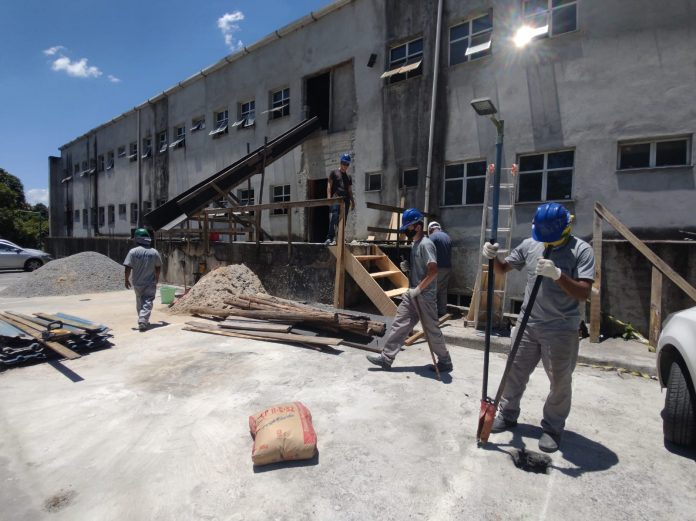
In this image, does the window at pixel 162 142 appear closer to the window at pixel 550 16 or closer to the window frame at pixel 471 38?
the window frame at pixel 471 38

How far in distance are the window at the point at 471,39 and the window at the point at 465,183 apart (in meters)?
2.65

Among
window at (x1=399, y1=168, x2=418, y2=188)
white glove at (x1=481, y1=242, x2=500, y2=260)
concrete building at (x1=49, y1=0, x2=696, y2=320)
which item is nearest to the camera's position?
white glove at (x1=481, y1=242, x2=500, y2=260)

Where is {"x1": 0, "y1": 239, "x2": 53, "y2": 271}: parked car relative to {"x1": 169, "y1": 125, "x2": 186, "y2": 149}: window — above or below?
below

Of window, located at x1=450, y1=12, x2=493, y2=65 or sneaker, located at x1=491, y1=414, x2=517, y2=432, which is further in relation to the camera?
window, located at x1=450, y1=12, x2=493, y2=65

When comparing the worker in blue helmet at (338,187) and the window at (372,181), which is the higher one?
the window at (372,181)

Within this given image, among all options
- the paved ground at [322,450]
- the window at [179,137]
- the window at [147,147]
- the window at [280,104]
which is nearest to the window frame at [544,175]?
the paved ground at [322,450]

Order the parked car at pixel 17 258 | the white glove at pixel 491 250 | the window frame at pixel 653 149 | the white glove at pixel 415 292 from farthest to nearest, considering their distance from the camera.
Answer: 1. the parked car at pixel 17 258
2. the window frame at pixel 653 149
3. the white glove at pixel 415 292
4. the white glove at pixel 491 250

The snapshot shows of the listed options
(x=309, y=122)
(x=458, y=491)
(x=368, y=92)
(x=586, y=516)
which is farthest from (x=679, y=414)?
(x=309, y=122)

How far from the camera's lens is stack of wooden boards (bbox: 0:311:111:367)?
495cm

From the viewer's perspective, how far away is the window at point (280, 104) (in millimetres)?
13695

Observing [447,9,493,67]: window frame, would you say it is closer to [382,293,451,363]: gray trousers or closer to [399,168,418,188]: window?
[399,168,418,188]: window

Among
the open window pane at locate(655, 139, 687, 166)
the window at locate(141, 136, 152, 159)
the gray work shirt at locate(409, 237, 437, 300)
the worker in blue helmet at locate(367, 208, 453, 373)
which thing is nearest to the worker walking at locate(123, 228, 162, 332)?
the worker in blue helmet at locate(367, 208, 453, 373)

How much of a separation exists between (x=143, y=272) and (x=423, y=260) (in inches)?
206

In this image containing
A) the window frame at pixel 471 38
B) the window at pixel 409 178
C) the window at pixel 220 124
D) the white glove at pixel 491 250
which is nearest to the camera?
the white glove at pixel 491 250
